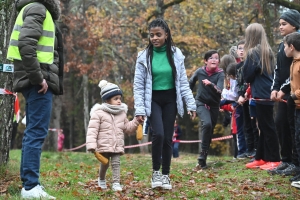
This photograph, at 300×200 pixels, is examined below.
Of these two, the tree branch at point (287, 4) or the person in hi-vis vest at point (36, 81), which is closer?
the person in hi-vis vest at point (36, 81)

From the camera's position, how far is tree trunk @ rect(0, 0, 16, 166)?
6.91 m

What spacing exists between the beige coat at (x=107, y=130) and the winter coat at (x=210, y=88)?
110 inches

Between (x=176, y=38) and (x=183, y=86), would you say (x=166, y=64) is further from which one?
(x=176, y=38)

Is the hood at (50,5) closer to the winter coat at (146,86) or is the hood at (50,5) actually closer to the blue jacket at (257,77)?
the winter coat at (146,86)

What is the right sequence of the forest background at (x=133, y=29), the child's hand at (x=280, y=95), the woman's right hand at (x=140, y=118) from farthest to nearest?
the forest background at (x=133, y=29) < the child's hand at (x=280, y=95) < the woman's right hand at (x=140, y=118)

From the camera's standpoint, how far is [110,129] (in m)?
6.52

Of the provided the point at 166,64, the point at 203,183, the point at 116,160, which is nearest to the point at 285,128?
the point at 203,183

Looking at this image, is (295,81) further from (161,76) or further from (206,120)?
(206,120)

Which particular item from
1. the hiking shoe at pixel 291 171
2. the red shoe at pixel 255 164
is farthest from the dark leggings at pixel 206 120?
the hiking shoe at pixel 291 171

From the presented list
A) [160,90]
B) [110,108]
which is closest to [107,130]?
[110,108]

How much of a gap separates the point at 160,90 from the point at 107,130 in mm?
921

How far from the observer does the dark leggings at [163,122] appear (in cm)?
648

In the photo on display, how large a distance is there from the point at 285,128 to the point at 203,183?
61.0 inches

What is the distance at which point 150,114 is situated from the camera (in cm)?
653
